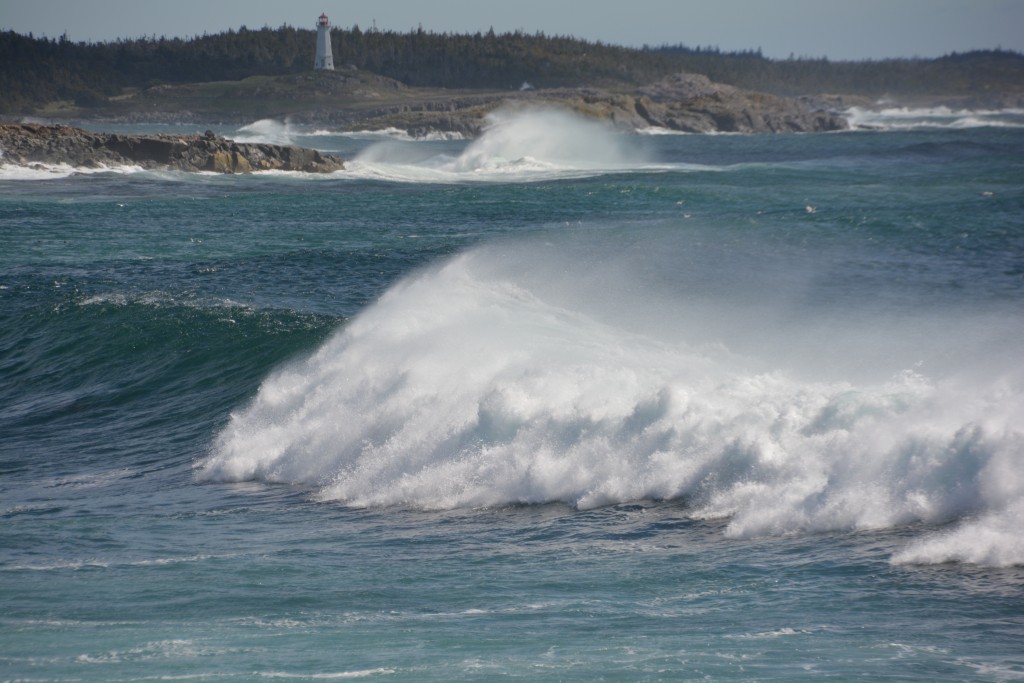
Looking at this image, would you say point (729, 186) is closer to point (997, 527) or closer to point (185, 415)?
point (185, 415)

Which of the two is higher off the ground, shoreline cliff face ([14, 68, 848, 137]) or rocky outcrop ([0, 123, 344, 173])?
shoreline cliff face ([14, 68, 848, 137])

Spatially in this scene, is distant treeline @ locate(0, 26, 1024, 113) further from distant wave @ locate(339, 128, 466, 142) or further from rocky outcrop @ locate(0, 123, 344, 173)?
rocky outcrop @ locate(0, 123, 344, 173)

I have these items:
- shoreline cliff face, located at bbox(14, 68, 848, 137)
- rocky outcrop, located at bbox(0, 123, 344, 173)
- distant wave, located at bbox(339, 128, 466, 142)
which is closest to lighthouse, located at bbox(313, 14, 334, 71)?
shoreline cliff face, located at bbox(14, 68, 848, 137)

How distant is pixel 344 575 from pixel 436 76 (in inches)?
6525

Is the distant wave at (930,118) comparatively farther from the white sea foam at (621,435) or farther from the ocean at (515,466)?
the white sea foam at (621,435)

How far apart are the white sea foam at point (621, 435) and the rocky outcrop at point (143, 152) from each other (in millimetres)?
37205

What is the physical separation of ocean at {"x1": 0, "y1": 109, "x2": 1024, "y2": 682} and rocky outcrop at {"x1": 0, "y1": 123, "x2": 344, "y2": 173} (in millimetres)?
24829

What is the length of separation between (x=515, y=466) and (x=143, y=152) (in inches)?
1722

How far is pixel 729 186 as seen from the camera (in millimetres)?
44906

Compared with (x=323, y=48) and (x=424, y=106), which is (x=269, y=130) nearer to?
(x=424, y=106)

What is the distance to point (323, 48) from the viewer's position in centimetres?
15850

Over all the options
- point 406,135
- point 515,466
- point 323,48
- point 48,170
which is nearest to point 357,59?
point 323,48

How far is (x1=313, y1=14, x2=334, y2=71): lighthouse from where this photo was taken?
157 m

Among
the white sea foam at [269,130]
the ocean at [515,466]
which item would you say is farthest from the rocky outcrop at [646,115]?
the ocean at [515,466]
